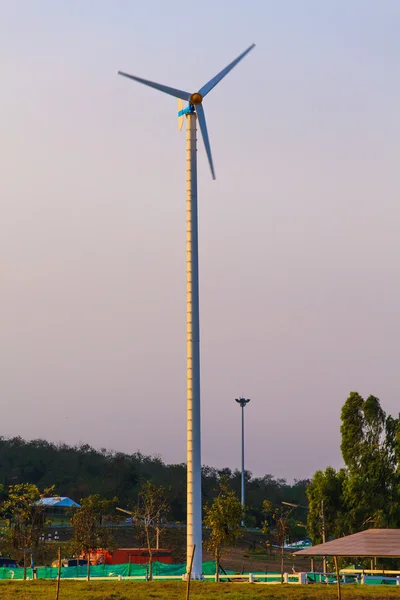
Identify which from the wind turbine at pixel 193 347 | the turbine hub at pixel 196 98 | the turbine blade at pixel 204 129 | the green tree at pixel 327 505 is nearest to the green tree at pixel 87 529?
the wind turbine at pixel 193 347

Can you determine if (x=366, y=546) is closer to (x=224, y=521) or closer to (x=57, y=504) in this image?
(x=224, y=521)

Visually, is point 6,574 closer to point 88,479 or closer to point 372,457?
point 372,457

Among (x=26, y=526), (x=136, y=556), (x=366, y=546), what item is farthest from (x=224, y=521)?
(x=136, y=556)

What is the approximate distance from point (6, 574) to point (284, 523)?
29.4 m

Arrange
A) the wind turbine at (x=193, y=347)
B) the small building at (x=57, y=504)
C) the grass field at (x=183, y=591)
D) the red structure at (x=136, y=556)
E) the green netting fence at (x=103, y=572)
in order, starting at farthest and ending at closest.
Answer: the small building at (x=57, y=504) → the red structure at (x=136, y=556) → the green netting fence at (x=103, y=572) → the wind turbine at (x=193, y=347) → the grass field at (x=183, y=591)

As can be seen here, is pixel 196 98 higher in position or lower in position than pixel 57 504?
higher

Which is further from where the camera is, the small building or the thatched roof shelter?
the small building

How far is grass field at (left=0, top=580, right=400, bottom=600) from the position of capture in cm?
6375

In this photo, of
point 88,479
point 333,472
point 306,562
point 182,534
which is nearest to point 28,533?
point 333,472

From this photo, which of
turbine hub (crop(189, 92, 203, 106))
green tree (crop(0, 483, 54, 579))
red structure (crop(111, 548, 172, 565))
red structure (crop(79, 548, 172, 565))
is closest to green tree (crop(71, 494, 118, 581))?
green tree (crop(0, 483, 54, 579))

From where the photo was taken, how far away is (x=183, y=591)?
66.7 metres

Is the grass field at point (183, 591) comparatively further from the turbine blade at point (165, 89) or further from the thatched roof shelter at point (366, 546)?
the turbine blade at point (165, 89)

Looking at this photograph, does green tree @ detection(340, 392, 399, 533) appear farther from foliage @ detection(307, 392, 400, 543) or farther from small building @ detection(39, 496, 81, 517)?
small building @ detection(39, 496, 81, 517)

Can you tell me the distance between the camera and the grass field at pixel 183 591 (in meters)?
63.8
